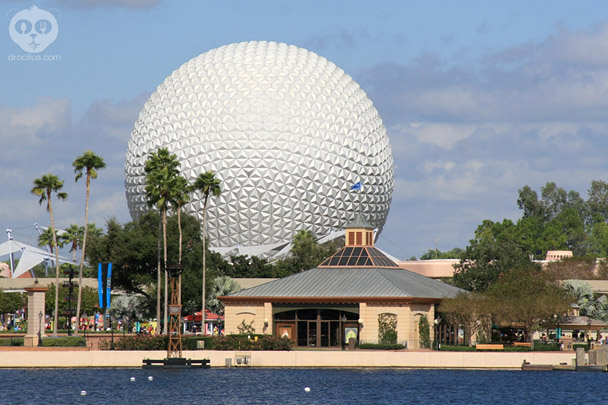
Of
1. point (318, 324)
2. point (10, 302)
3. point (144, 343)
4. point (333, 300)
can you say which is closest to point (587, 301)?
point (333, 300)

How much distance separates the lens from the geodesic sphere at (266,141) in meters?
101

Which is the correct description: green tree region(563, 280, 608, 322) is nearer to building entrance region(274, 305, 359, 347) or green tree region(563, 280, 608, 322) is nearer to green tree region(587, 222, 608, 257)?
building entrance region(274, 305, 359, 347)

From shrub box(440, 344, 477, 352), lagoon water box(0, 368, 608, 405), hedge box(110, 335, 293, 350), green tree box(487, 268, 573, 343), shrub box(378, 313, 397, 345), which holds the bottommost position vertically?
lagoon water box(0, 368, 608, 405)

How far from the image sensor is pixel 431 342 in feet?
245

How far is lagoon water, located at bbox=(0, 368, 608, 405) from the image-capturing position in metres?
50.6

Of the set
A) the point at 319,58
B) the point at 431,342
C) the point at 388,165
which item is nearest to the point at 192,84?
the point at 319,58

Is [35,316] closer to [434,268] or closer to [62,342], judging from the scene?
[62,342]

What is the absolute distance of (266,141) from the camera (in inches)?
3986

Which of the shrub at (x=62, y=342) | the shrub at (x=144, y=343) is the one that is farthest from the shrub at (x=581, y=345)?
the shrub at (x=62, y=342)

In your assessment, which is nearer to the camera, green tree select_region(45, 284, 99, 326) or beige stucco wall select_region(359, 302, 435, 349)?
beige stucco wall select_region(359, 302, 435, 349)

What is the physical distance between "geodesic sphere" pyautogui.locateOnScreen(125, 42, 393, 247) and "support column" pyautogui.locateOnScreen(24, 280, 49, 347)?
3094 centimetres

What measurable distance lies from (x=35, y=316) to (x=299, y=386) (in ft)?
70.5

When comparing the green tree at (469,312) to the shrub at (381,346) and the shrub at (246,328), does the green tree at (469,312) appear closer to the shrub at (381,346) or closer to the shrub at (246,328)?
the shrub at (381,346)

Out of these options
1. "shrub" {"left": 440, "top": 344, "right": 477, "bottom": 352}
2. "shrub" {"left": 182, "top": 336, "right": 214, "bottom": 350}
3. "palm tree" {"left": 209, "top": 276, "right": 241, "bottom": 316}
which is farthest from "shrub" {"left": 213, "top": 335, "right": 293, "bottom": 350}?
"palm tree" {"left": 209, "top": 276, "right": 241, "bottom": 316}
